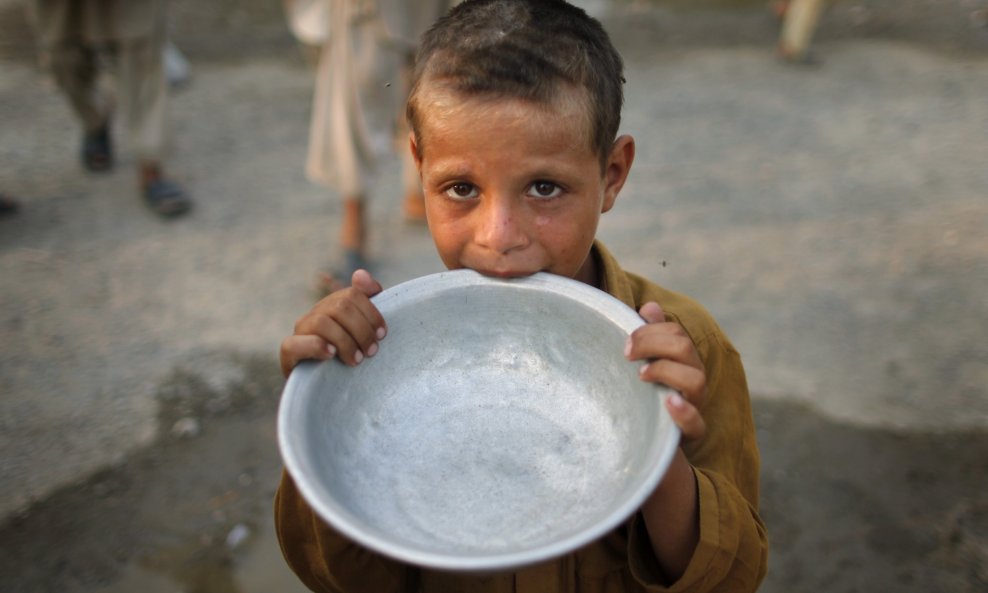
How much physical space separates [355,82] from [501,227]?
2.34 meters

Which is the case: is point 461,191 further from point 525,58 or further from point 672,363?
point 672,363

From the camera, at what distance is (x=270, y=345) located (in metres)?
3.40

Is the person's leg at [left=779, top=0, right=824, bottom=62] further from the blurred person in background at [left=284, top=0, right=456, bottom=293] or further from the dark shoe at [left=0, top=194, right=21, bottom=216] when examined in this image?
the dark shoe at [left=0, top=194, right=21, bottom=216]

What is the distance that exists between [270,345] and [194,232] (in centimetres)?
112

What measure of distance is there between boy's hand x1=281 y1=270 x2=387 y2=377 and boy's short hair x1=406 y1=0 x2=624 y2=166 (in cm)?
35

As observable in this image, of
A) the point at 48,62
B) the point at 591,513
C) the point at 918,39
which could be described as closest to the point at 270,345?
the point at 48,62

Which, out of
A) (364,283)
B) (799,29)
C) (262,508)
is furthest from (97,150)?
(799,29)

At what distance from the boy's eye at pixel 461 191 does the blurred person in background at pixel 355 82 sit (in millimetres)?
2017

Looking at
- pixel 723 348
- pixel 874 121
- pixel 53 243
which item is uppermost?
pixel 723 348

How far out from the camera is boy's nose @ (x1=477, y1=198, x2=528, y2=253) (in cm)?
133

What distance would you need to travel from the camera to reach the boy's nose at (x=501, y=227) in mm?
1334

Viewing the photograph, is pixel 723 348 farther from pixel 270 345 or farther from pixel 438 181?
pixel 270 345

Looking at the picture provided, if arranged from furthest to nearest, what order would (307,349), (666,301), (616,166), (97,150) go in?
(97,150)
(666,301)
(616,166)
(307,349)

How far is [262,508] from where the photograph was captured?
2717 mm
